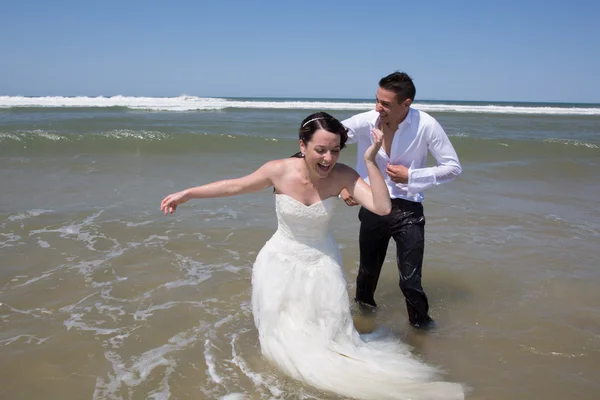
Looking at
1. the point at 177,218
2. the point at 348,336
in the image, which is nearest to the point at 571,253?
the point at 348,336

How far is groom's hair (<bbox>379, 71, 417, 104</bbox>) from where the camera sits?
3.98 metres

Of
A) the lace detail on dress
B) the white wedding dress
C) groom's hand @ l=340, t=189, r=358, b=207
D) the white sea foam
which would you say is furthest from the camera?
the white sea foam

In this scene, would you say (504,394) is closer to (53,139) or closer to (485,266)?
(485,266)

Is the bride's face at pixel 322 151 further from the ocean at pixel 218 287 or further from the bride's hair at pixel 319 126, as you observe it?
the ocean at pixel 218 287

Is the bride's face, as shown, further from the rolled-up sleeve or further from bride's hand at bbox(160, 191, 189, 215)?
bride's hand at bbox(160, 191, 189, 215)

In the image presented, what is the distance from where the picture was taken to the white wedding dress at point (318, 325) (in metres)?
3.44

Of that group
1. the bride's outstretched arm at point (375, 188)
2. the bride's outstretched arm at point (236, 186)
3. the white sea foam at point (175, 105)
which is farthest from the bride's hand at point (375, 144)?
the white sea foam at point (175, 105)

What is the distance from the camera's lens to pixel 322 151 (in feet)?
11.8

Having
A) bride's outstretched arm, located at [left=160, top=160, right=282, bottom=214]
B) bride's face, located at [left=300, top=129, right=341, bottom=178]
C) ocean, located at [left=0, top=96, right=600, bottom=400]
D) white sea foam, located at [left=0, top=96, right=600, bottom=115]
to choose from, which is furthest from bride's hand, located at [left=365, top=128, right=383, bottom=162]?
white sea foam, located at [left=0, top=96, right=600, bottom=115]

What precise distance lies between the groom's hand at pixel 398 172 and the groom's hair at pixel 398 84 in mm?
537

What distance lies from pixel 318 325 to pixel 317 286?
0.94 feet

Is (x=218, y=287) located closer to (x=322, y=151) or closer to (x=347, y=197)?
(x=347, y=197)

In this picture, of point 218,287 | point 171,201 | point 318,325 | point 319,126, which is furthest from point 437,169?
point 218,287

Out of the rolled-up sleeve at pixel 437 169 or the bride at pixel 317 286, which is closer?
the bride at pixel 317 286
